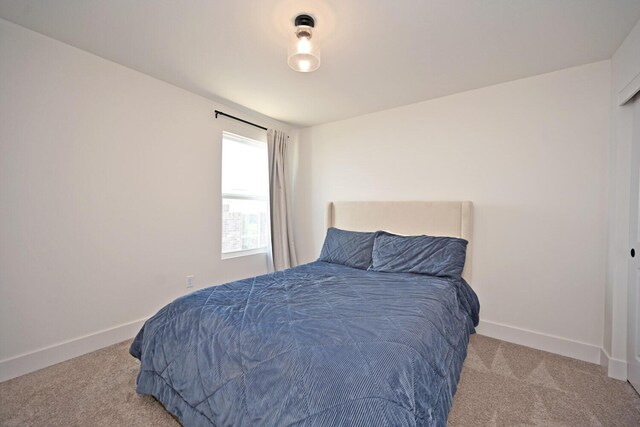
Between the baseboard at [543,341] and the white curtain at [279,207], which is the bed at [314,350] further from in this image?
the white curtain at [279,207]

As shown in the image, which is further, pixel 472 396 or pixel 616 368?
pixel 616 368

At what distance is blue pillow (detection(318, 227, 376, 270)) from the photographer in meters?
2.78

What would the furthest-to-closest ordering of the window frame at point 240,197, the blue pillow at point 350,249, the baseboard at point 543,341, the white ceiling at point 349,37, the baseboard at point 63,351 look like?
1. the window frame at point 240,197
2. the blue pillow at point 350,249
3. the baseboard at point 543,341
4. the baseboard at point 63,351
5. the white ceiling at point 349,37

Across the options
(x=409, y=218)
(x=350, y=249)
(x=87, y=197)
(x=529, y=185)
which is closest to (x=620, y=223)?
(x=529, y=185)

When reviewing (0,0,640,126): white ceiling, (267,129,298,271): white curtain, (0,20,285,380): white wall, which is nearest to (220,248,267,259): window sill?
(267,129,298,271): white curtain

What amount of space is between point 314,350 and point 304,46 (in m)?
1.72

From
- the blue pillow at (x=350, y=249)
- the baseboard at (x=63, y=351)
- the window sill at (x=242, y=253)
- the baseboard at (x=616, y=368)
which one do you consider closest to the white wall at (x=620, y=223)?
the baseboard at (x=616, y=368)

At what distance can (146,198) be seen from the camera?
2.56m

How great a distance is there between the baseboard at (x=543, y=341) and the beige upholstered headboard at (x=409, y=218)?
50 centimetres

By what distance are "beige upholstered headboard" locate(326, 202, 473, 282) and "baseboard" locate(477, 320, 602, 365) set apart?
498 mm

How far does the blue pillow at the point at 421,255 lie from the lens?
2.36 meters

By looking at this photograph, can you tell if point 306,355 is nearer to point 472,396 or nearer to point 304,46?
point 472,396

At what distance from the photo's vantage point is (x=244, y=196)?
138 inches

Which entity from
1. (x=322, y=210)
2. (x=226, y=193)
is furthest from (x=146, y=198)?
(x=322, y=210)
